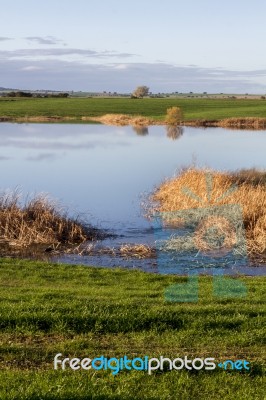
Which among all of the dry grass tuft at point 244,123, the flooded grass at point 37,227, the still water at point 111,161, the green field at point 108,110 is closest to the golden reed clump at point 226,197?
the still water at point 111,161

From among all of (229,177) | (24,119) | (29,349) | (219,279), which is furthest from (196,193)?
(24,119)

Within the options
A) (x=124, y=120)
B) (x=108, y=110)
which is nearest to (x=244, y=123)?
(x=124, y=120)

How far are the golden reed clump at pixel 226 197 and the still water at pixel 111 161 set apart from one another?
139cm

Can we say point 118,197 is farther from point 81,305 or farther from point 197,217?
point 81,305

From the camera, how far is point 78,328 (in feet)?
26.4

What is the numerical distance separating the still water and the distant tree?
85623 mm

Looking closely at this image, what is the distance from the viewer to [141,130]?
68.9m

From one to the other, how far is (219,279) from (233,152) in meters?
34.0

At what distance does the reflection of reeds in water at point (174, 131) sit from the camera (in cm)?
6172

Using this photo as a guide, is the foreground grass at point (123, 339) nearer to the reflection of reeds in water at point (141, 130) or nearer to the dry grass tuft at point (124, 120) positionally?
the reflection of reeds in water at point (141, 130)

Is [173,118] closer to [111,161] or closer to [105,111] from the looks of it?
[105,111]

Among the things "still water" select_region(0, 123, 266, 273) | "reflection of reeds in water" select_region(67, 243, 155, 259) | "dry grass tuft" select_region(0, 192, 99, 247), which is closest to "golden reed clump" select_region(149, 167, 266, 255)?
"still water" select_region(0, 123, 266, 273)

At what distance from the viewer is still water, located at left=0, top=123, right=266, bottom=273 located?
26062 mm

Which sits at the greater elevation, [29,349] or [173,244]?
[29,349]
